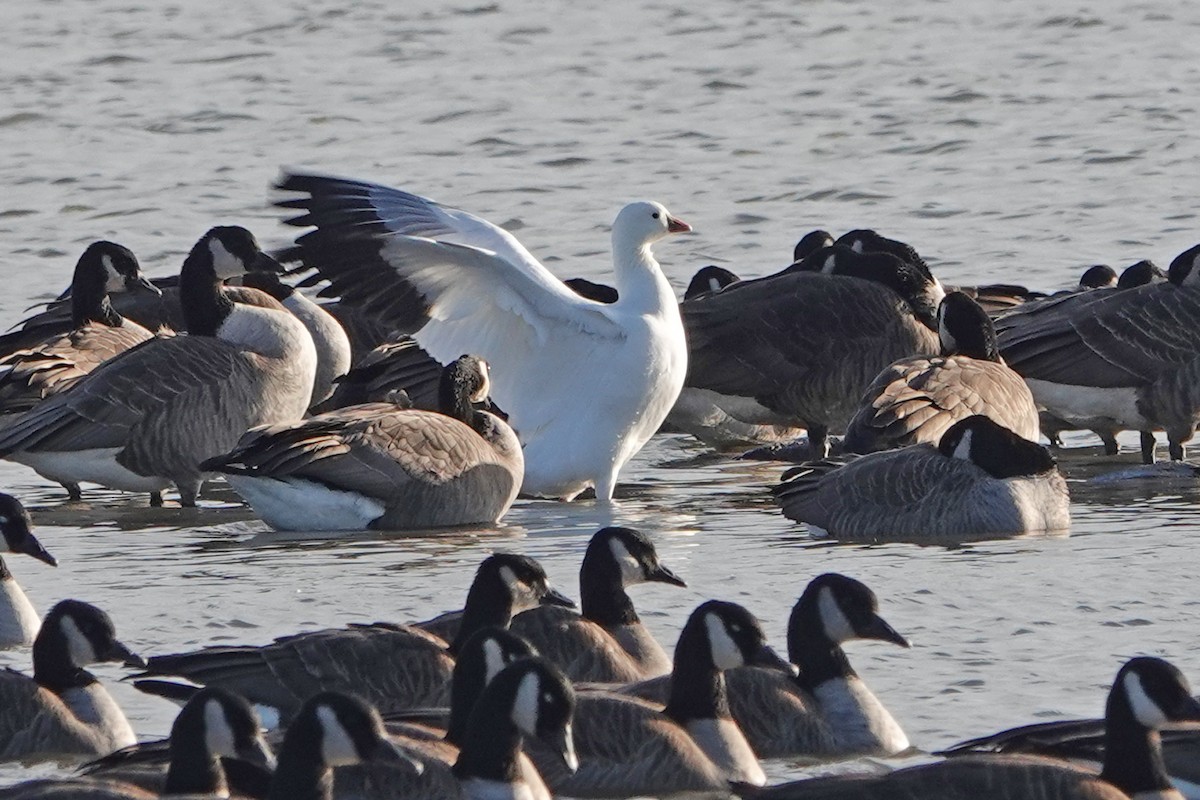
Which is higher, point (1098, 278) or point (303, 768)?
point (1098, 278)

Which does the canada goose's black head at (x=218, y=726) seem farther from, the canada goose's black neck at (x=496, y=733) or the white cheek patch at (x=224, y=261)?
the white cheek patch at (x=224, y=261)

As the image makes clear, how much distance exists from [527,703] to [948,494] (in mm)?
5248

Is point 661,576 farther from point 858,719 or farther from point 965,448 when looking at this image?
point 965,448

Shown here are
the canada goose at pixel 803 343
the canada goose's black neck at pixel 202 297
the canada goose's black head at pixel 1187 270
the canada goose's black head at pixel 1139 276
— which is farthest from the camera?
the canada goose's black head at pixel 1139 276

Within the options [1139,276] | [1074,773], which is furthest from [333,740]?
[1139,276]

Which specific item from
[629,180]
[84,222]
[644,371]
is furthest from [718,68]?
[644,371]

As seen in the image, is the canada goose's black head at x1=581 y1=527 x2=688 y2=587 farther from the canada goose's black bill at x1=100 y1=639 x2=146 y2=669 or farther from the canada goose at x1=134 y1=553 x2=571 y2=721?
the canada goose's black bill at x1=100 y1=639 x2=146 y2=669

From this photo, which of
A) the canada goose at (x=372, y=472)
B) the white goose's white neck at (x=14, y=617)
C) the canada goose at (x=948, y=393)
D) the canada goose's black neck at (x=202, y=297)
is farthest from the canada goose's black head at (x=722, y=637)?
the canada goose's black neck at (x=202, y=297)

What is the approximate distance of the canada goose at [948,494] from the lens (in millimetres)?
12070

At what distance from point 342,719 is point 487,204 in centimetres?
1699

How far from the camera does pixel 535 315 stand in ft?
45.1

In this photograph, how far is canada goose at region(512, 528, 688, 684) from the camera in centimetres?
913

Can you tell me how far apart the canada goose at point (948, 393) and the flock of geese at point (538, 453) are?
0.02m

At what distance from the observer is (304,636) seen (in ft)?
28.9
